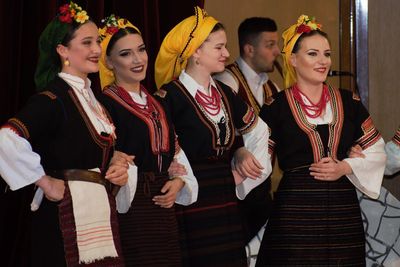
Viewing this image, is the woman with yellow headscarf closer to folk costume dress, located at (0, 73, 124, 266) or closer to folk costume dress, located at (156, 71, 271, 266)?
folk costume dress, located at (156, 71, 271, 266)

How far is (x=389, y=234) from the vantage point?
4207mm

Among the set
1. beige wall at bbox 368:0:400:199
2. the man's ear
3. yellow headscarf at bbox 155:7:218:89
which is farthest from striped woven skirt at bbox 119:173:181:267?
beige wall at bbox 368:0:400:199

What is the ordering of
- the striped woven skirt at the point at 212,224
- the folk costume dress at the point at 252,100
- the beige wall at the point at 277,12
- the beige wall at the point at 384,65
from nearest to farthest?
1. the striped woven skirt at the point at 212,224
2. the folk costume dress at the point at 252,100
3. the beige wall at the point at 384,65
4. the beige wall at the point at 277,12

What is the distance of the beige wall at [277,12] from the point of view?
5789 mm

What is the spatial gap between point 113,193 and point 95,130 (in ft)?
0.92

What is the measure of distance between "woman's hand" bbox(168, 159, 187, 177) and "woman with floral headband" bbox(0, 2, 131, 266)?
0.34 m

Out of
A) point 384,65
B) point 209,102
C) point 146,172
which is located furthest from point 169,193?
point 384,65

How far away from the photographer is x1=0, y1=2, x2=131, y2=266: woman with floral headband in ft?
10.0

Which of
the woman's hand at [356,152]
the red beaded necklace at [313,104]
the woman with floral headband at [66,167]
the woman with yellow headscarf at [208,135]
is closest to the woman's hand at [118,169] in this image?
the woman with floral headband at [66,167]

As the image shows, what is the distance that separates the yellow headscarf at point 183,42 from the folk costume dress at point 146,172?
0.38 meters

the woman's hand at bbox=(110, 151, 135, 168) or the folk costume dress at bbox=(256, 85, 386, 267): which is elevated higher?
the woman's hand at bbox=(110, 151, 135, 168)

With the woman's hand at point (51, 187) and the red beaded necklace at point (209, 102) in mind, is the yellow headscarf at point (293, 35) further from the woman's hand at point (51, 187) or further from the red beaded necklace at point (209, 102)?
the woman's hand at point (51, 187)

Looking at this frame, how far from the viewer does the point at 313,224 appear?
389 centimetres

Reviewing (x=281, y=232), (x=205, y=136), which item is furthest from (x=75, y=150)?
(x=281, y=232)
